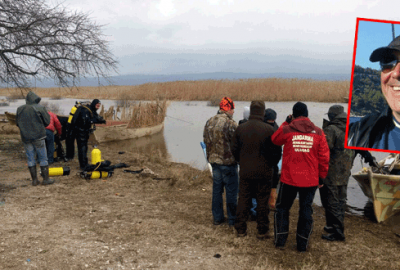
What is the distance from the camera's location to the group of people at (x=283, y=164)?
3871mm

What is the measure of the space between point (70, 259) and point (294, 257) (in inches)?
102

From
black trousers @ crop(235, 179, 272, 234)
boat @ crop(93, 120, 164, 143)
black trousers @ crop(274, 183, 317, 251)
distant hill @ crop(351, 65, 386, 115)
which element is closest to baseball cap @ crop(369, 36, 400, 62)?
distant hill @ crop(351, 65, 386, 115)

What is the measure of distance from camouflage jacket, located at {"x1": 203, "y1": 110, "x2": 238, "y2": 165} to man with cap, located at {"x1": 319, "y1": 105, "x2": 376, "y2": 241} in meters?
1.24

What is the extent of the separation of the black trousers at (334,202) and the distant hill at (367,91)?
5.97 ft

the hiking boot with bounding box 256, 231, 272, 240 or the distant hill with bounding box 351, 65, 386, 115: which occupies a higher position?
the distant hill with bounding box 351, 65, 386, 115

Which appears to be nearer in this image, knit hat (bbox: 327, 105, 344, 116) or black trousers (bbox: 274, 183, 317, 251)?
black trousers (bbox: 274, 183, 317, 251)

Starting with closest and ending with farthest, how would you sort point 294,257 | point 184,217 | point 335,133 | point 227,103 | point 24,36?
1. point 294,257
2. point 335,133
3. point 227,103
4. point 184,217
5. point 24,36

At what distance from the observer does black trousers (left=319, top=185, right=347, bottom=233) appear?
4.54 metres

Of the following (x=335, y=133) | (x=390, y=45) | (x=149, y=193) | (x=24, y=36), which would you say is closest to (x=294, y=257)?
(x=335, y=133)

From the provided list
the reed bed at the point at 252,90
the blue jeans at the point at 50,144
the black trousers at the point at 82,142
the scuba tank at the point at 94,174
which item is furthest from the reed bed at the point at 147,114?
the reed bed at the point at 252,90

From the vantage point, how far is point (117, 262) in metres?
3.81

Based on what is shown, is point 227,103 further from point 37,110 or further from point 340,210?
point 37,110

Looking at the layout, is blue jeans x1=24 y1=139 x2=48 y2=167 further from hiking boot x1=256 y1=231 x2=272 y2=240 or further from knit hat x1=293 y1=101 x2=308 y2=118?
knit hat x1=293 y1=101 x2=308 y2=118

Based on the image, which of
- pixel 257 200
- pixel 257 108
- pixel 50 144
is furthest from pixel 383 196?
pixel 50 144
